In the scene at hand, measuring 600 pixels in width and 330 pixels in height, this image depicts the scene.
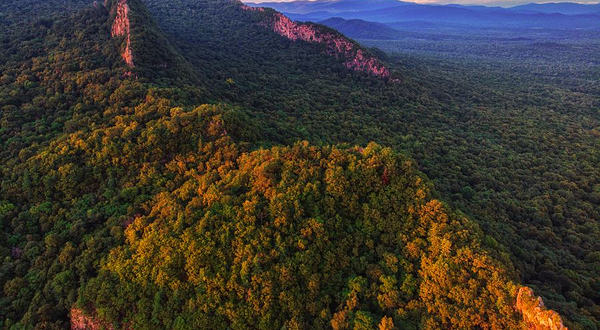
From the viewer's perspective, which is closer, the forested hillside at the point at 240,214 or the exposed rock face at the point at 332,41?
the forested hillside at the point at 240,214

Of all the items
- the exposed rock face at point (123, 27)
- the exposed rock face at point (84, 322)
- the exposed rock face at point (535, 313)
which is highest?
the exposed rock face at point (123, 27)

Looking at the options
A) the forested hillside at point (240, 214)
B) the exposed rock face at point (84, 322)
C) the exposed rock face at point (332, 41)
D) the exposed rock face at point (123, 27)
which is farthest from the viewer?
the exposed rock face at point (332, 41)

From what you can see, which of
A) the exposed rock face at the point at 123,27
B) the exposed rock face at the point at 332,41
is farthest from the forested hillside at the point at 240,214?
the exposed rock face at the point at 332,41

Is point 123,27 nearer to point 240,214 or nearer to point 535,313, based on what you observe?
point 240,214

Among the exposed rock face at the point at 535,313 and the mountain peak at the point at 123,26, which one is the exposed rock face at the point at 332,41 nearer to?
the mountain peak at the point at 123,26

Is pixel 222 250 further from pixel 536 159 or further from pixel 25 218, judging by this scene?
pixel 536 159

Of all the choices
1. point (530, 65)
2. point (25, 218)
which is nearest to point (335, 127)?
point (25, 218)

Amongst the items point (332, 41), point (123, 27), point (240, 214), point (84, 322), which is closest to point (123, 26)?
point (123, 27)
